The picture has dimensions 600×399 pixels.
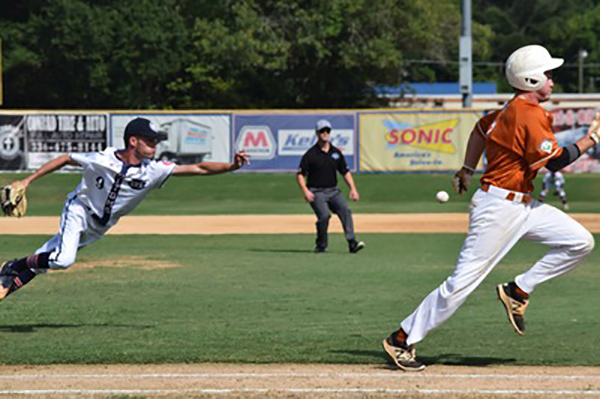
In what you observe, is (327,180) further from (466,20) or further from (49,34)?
(49,34)

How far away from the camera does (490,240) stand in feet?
25.7

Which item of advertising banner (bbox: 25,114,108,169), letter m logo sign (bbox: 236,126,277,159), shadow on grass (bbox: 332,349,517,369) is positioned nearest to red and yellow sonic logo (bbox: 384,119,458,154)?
letter m logo sign (bbox: 236,126,277,159)

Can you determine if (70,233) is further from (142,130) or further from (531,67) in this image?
(531,67)

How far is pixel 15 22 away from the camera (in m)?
49.5

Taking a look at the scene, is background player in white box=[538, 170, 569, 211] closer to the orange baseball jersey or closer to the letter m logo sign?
the letter m logo sign

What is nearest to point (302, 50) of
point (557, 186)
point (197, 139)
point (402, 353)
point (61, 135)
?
point (197, 139)

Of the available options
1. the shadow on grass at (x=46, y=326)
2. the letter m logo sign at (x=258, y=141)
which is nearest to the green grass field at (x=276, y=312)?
the shadow on grass at (x=46, y=326)

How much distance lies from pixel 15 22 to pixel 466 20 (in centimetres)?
2289

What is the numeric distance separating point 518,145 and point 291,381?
2232mm

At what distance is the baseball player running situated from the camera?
770 centimetres

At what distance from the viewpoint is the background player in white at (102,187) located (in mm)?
9430

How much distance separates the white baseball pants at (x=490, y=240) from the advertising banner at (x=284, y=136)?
23694 mm

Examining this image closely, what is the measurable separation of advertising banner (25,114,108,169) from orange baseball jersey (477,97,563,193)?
24853 mm

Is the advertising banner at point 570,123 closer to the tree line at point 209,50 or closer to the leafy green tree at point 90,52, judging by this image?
the tree line at point 209,50
